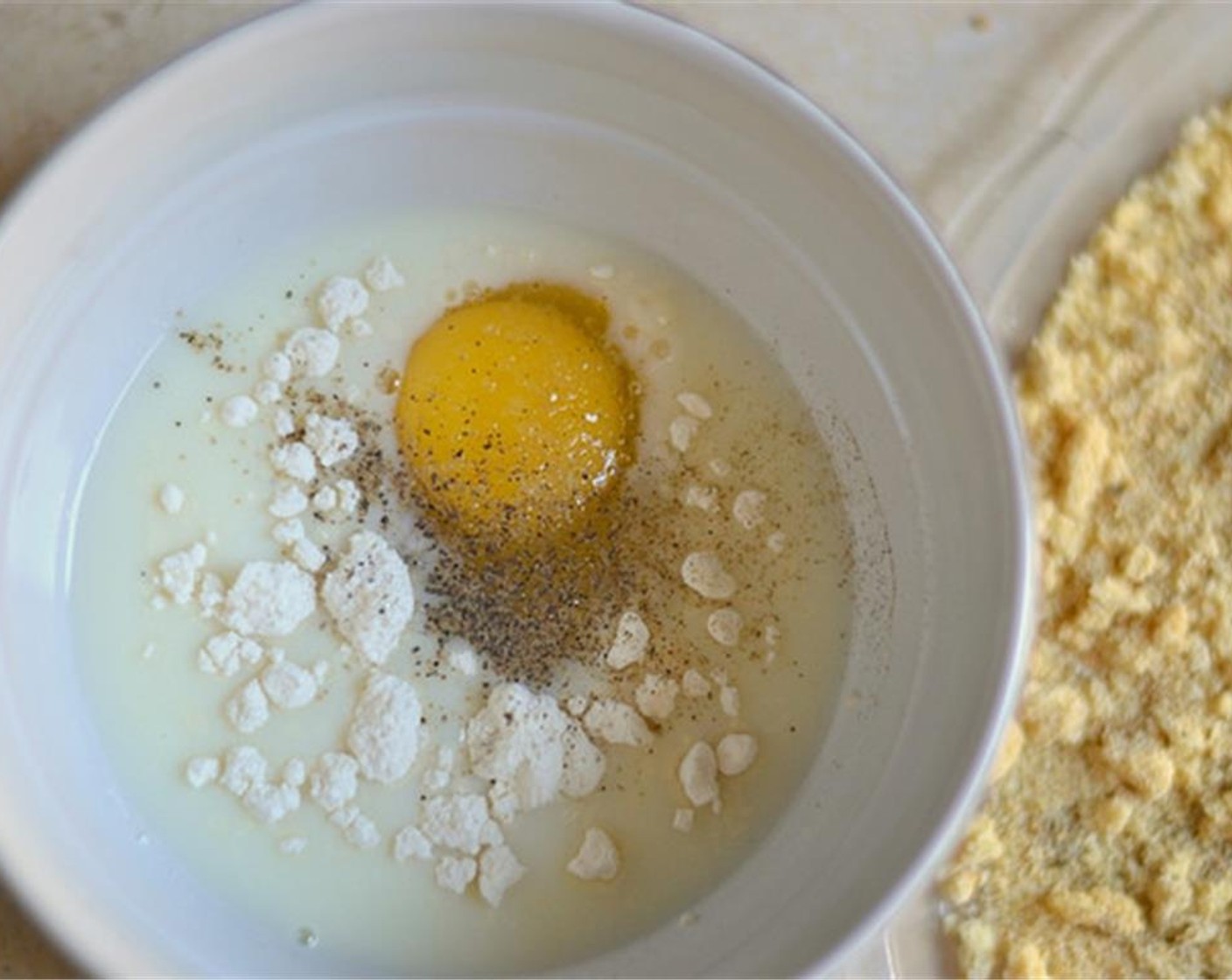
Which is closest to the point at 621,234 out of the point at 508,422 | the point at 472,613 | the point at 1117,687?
the point at 508,422

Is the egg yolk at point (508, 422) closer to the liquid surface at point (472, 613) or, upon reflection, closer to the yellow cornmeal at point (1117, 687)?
the liquid surface at point (472, 613)

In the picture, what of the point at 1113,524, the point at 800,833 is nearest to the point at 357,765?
the point at 800,833

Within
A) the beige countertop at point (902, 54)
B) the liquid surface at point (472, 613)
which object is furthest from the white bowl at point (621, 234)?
the beige countertop at point (902, 54)

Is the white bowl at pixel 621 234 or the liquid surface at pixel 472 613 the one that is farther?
the liquid surface at pixel 472 613

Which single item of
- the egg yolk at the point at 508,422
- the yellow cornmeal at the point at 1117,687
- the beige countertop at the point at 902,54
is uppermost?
the beige countertop at the point at 902,54

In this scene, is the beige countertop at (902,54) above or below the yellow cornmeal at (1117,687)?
above
